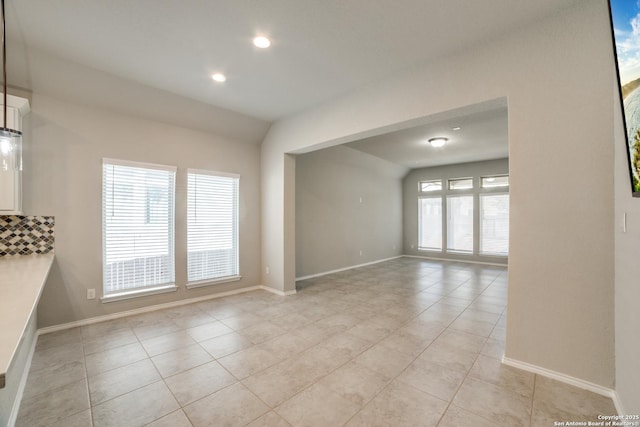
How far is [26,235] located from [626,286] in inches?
218

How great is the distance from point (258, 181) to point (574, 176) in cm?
443

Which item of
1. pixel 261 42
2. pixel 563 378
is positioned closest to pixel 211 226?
pixel 261 42

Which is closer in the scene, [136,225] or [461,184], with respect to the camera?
[136,225]

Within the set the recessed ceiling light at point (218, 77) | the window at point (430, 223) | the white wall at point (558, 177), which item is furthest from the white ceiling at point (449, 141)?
the recessed ceiling light at point (218, 77)

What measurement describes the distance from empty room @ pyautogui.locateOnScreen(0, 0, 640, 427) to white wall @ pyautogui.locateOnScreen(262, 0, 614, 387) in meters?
0.02

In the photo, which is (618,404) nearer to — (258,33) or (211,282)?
(258,33)

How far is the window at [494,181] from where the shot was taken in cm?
771

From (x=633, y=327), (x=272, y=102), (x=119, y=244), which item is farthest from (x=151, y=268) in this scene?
(x=633, y=327)

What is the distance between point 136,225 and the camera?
379cm

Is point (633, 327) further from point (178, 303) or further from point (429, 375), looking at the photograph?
point (178, 303)

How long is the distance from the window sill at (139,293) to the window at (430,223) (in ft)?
25.2

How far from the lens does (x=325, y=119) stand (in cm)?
399

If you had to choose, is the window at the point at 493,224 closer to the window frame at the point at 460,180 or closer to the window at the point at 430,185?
the window frame at the point at 460,180

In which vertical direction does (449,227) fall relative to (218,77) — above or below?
below
